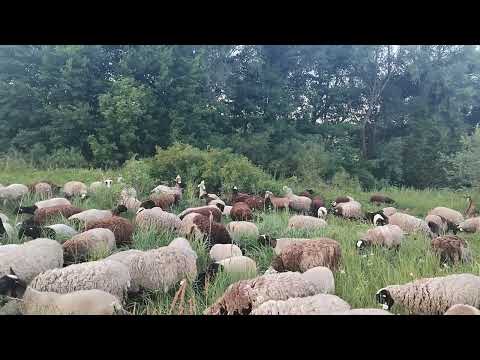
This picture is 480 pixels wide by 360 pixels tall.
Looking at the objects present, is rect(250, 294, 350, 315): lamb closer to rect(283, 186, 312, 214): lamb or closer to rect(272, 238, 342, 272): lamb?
rect(272, 238, 342, 272): lamb

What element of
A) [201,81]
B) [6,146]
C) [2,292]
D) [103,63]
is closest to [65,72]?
[103,63]

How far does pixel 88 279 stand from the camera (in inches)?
118

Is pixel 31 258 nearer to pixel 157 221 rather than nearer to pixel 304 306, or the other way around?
pixel 157 221

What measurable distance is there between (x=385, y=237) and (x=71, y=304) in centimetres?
363

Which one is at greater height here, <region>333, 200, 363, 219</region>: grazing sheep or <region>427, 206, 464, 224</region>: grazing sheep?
<region>333, 200, 363, 219</region>: grazing sheep

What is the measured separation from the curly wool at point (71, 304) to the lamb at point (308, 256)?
1696 millimetres

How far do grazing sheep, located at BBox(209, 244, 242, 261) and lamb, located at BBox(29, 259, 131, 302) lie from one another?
110 centimetres

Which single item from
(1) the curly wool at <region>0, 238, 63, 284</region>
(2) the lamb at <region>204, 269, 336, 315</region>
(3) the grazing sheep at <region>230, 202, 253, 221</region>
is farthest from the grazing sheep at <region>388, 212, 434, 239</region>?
(1) the curly wool at <region>0, 238, 63, 284</region>

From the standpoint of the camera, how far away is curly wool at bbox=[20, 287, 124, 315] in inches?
98.9

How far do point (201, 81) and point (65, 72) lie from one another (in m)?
6.80

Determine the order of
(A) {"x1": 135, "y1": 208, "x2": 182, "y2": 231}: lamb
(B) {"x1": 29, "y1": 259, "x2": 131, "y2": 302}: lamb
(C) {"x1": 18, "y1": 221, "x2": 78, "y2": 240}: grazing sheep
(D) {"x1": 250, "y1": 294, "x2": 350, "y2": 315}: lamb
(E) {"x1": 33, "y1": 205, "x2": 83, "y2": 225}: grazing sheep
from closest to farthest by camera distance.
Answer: (D) {"x1": 250, "y1": 294, "x2": 350, "y2": 315}: lamb, (B) {"x1": 29, "y1": 259, "x2": 131, "y2": 302}: lamb, (C) {"x1": 18, "y1": 221, "x2": 78, "y2": 240}: grazing sheep, (A) {"x1": 135, "y1": 208, "x2": 182, "y2": 231}: lamb, (E) {"x1": 33, "y1": 205, "x2": 83, "y2": 225}: grazing sheep

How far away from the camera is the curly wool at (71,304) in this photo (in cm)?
251

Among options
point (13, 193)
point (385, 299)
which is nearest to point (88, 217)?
point (13, 193)
